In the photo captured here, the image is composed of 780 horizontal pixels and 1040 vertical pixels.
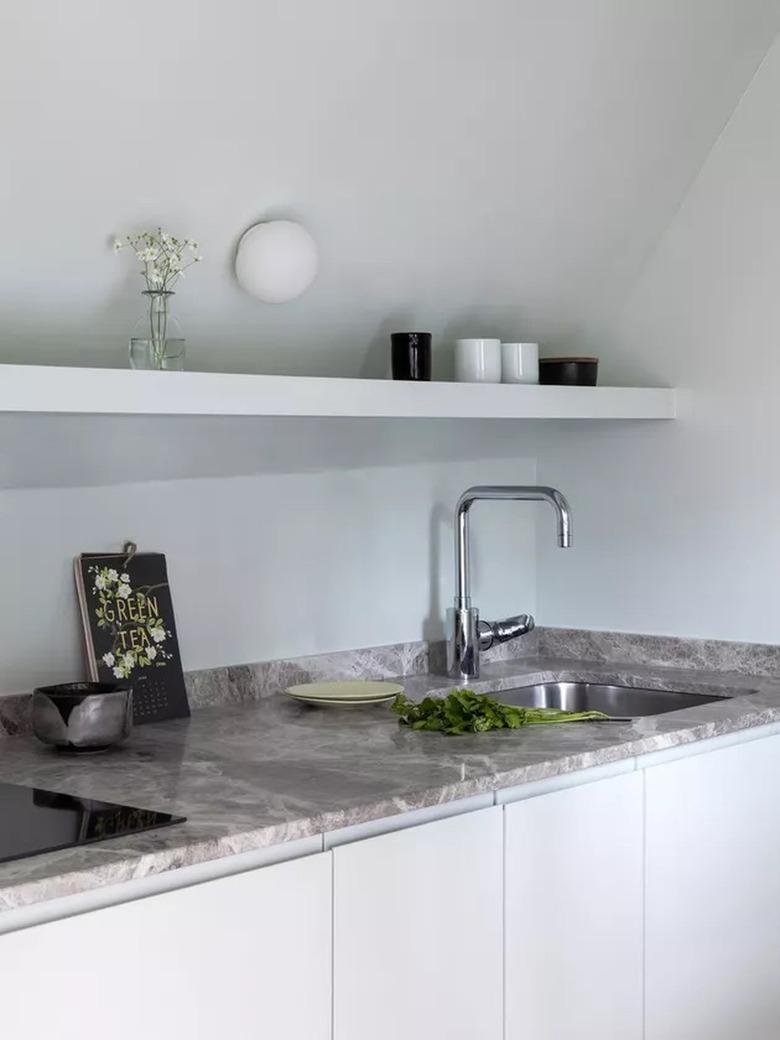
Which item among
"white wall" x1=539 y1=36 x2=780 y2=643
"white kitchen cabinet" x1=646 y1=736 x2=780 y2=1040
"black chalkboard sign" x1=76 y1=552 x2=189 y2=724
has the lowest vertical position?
"white kitchen cabinet" x1=646 y1=736 x2=780 y2=1040

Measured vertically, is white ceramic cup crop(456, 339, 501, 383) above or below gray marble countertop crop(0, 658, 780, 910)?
above

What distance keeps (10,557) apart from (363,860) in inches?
36.5

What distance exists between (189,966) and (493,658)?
1832 millimetres

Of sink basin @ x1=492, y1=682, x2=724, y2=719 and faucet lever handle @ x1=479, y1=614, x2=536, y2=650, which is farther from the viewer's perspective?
faucet lever handle @ x1=479, y1=614, x2=536, y2=650

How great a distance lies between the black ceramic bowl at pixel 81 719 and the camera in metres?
2.35

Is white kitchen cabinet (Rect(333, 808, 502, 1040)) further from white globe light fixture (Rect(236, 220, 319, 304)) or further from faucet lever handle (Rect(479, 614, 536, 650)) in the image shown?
faucet lever handle (Rect(479, 614, 536, 650))

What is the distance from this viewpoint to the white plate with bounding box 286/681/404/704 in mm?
2840

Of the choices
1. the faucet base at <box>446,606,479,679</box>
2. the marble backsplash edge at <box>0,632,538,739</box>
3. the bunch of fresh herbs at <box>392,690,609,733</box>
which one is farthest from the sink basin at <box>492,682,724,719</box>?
the bunch of fresh herbs at <box>392,690,609,733</box>

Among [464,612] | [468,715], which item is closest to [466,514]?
[464,612]

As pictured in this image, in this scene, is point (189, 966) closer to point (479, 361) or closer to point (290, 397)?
point (290, 397)

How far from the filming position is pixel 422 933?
2.12 m

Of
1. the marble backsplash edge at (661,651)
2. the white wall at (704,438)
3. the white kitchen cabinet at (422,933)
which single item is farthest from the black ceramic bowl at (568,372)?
the white kitchen cabinet at (422,933)

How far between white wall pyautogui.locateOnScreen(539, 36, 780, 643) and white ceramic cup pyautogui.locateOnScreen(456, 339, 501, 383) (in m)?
0.54

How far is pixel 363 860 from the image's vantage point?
2.02 m
